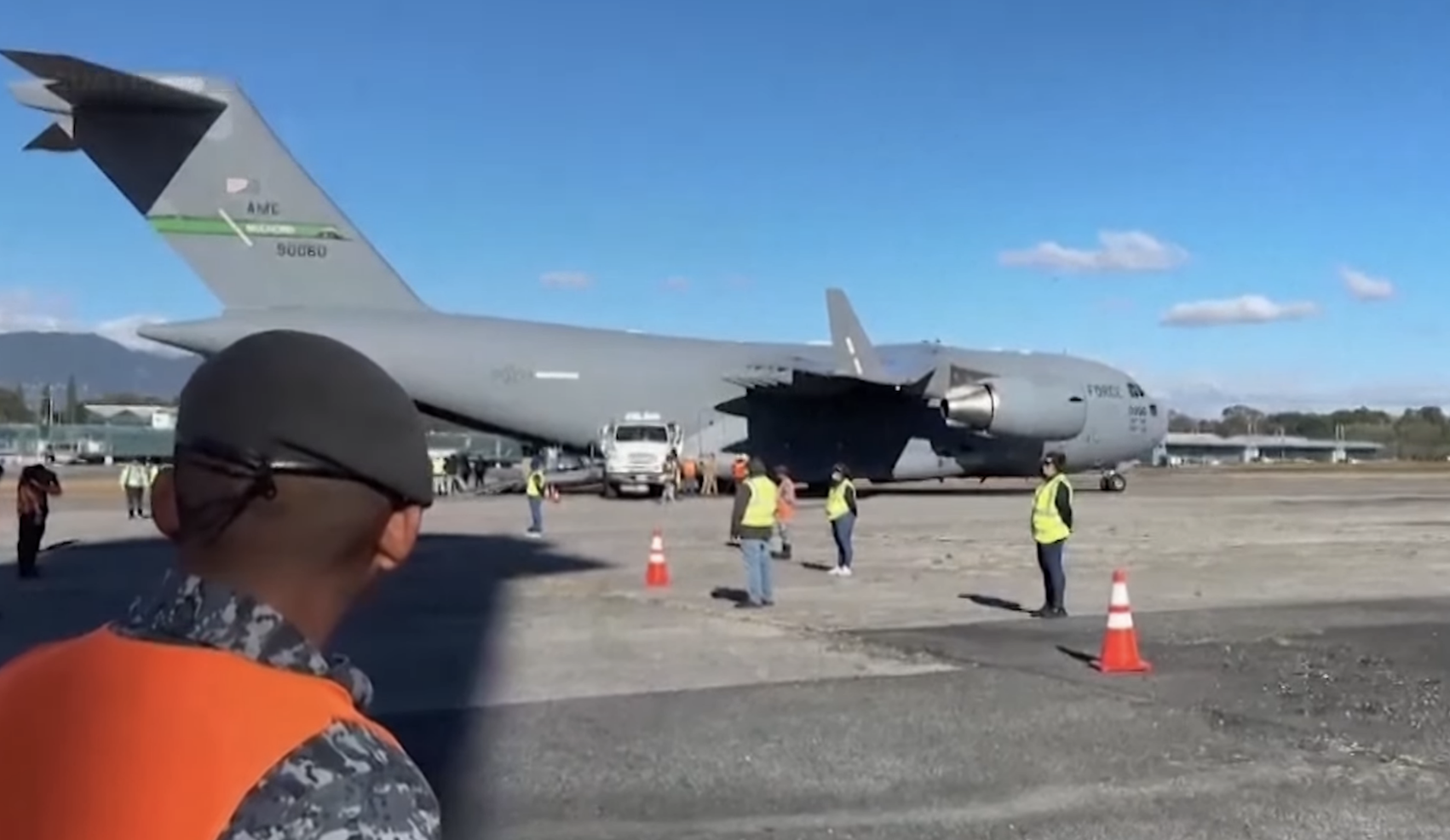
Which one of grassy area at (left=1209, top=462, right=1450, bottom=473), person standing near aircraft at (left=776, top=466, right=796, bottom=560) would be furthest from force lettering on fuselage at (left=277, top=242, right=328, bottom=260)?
grassy area at (left=1209, top=462, right=1450, bottom=473)

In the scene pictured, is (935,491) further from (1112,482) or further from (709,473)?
(709,473)

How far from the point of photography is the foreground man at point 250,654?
4.97 ft

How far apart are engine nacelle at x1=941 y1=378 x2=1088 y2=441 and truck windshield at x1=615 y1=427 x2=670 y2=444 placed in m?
6.79

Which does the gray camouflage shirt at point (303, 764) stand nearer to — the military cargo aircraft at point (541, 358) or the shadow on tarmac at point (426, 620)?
the shadow on tarmac at point (426, 620)

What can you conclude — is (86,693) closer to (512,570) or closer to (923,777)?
(923,777)

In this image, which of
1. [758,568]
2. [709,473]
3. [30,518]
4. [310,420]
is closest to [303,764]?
[310,420]

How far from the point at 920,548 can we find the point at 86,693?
22.0m

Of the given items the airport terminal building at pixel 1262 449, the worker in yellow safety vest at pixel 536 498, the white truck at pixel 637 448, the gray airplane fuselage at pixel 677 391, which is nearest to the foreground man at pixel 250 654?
the worker in yellow safety vest at pixel 536 498

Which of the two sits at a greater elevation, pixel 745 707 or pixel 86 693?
pixel 86 693

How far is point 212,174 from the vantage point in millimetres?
31688

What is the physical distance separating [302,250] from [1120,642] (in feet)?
83.2

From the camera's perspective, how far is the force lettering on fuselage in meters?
33.1

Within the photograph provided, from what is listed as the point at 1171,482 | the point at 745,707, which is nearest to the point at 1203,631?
the point at 745,707

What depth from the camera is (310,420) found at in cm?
177
